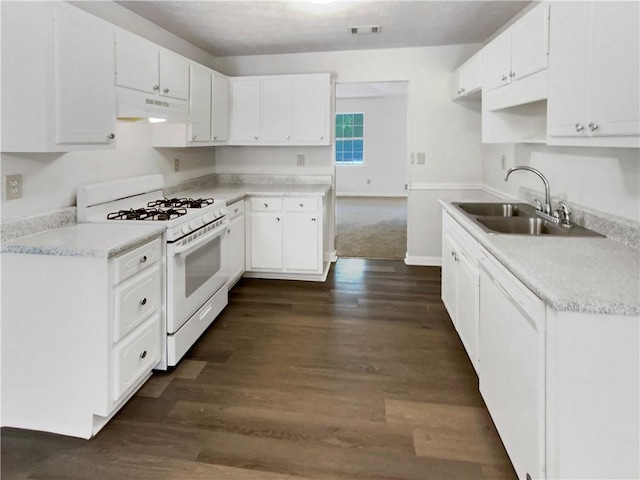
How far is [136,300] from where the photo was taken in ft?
7.33

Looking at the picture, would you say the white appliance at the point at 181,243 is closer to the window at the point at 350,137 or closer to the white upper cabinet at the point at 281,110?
the white upper cabinet at the point at 281,110

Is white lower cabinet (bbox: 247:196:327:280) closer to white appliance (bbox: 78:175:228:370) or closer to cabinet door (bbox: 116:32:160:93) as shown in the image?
white appliance (bbox: 78:175:228:370)

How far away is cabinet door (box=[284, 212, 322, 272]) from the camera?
167 inches

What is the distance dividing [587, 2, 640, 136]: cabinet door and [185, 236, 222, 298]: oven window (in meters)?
2.33

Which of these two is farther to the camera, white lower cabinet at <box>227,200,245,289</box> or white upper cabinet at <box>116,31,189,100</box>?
white lower cabinet at <box>227,200,245,289</box>

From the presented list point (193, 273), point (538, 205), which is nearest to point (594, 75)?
point (538, 205)

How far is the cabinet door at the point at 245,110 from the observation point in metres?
4.54

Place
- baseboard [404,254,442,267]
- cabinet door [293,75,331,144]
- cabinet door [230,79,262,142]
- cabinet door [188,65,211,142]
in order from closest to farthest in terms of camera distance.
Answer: cabinet door [188,65,211,142] < cabinet door [293,75,331,144] < cabinet door [230,79,262,142] < baseboard [404,254,442,267]

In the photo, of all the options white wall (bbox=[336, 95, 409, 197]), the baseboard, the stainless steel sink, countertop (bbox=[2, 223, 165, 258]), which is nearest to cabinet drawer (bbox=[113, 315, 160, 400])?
countertop (bbox=[2, 223, 165, 258])

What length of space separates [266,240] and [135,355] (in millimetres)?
2207

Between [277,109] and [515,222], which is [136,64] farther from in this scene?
[515,222]

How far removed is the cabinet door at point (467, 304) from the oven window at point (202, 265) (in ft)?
5.78

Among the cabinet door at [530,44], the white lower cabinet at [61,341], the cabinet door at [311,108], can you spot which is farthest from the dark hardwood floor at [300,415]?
the cabinet door at [311,108]

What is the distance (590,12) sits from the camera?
170cm
